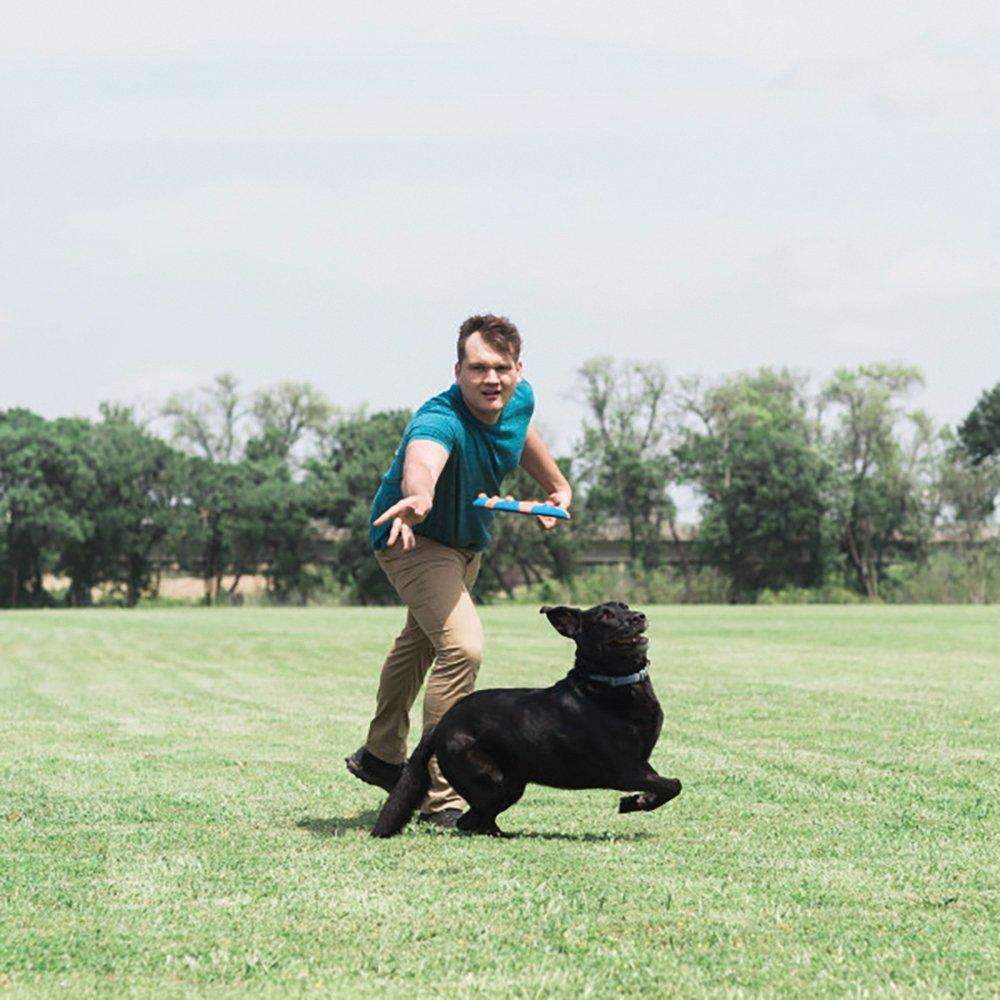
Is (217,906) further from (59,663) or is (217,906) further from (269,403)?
(269,403)

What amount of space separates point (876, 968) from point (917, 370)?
85.6 m

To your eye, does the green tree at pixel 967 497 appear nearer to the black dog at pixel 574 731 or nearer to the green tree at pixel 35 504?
the green tree at pixel 35 504

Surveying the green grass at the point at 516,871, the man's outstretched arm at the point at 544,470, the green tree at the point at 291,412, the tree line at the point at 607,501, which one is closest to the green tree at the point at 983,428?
the tree line at the point at 607,501

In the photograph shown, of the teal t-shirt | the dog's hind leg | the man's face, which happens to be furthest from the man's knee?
the man's face

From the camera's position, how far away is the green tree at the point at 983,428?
81.9m

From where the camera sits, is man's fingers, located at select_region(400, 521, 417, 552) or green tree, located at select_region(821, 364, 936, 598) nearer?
man's fingers, located at select_region(400, 521, 417, 552)

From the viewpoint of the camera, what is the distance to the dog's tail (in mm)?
6977

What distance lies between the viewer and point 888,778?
9234mm

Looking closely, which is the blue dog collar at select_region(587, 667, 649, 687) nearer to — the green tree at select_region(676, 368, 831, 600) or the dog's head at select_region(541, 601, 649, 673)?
the dog's head at select_region(541, 601, 649, 673)

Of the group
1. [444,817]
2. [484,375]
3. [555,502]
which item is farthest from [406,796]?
A: [484,375]

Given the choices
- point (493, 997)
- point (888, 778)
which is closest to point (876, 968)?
point (493, 997)

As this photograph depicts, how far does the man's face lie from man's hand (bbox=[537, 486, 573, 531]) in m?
0.57

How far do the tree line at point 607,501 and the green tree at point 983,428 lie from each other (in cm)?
11

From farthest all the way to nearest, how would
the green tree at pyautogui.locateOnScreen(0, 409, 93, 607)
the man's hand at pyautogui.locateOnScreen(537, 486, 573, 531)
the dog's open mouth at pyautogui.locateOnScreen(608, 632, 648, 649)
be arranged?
the green tree at pyautogui.locateOnScreen(0, 409, 93, 607) → the man's hand at pyautogui.locateOnScreen(537, 486, 573, 531) → the dog's open mouth at pyautogui.locateOnScreen(608, 632, 648, 649)
